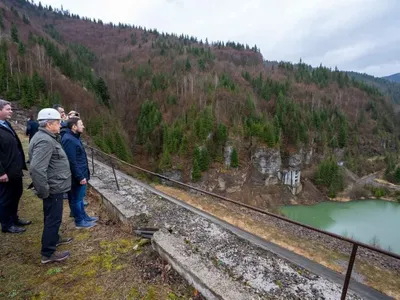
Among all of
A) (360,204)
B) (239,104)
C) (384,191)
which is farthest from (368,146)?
(239,104)

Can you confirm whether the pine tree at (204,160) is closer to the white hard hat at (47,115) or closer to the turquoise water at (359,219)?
the turquoise water at (359,219)

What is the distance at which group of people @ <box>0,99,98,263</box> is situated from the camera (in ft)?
9.77

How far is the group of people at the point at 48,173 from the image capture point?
2.98 m

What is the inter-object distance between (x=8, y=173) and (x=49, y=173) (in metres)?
1.00

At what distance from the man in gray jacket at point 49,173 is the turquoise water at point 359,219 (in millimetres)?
29187

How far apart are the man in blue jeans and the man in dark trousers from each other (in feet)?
2.30

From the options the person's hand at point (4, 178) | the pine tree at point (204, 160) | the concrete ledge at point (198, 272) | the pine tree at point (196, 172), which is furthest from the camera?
the pine tree at point (204, 160)

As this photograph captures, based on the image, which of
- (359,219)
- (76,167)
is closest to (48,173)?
(76,167)

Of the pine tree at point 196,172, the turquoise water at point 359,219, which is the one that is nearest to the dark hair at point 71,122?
the turquoise water at point 359,219

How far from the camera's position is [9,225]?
396 cm

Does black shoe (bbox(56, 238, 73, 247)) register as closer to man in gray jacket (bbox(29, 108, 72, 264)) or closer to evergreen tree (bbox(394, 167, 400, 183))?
man in gray jacket (bbox(29, 108, 72, 264))

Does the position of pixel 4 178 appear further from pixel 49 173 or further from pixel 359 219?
pixel 359 219

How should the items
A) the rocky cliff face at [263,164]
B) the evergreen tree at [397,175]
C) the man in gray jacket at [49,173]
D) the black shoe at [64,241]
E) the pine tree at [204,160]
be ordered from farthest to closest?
1. the evergreen tree at [397,175]
2. the rocky cliff face at [263,164]
3. the pine tree at [204,160]
4. the black shoe at [64,241]
5. the man in gray jacket at [49,173]

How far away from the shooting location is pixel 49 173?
312 centimetres
